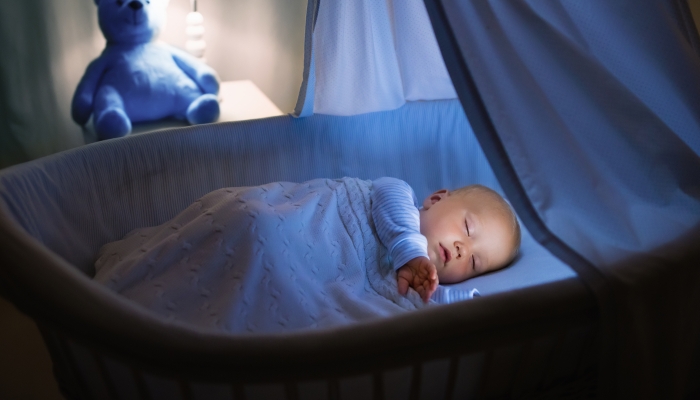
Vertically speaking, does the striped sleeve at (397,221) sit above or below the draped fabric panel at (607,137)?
below

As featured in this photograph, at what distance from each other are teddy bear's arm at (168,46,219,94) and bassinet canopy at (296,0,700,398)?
4.32ft

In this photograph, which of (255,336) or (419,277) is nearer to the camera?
(255,336)

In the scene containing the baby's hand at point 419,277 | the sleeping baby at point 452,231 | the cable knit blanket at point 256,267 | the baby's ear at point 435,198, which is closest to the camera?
the cable knit blanket at point 256,267

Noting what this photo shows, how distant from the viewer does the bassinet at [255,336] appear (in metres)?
0.66

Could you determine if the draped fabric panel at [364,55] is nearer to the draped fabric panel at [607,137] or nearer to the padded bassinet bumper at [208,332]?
the padded bassinet bumper at [208,332]

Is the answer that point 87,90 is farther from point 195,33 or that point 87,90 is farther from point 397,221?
point 397,221

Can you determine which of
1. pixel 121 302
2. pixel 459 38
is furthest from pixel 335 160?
pixel 121 302

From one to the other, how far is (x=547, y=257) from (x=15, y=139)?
5.76 ft

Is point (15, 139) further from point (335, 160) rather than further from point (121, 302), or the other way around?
point (121, 302)

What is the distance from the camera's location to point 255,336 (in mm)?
685

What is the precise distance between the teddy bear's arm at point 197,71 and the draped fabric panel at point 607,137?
1.32m

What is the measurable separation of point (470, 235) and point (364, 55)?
0.57 metres

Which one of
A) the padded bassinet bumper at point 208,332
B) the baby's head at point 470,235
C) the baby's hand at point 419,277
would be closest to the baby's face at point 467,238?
the baby's head at point 470,235

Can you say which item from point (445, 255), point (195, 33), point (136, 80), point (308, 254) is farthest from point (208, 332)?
point (195, 33)
